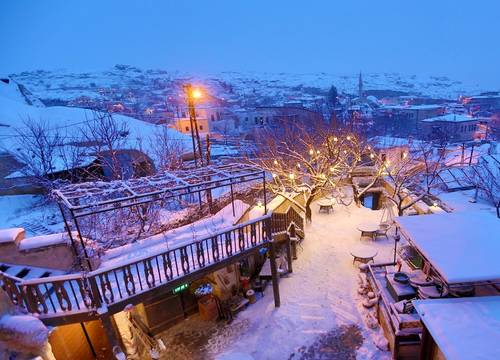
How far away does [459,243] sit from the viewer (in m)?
6.84

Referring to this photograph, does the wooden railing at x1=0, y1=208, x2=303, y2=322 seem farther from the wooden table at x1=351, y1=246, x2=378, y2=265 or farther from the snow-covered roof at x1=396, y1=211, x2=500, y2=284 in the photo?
the wooden table at x1=351, y1=246, x2=378, y2=265

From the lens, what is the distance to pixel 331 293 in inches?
384

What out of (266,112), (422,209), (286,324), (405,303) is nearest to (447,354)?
(405,303)

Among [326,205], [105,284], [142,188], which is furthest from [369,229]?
[105,284]

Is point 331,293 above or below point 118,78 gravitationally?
below

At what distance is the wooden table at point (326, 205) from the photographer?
15.6m

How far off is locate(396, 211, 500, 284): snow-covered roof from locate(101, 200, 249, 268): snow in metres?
5.72

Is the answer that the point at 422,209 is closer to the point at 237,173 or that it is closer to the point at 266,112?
the point at 237,173

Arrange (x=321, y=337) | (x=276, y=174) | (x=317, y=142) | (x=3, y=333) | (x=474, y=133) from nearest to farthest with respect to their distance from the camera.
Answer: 1. (x=3, y=333)
2. (x=321, y=337)
3. (x=276, y=174)
4. (x=317, y=142)
5. (x=474, y=133)

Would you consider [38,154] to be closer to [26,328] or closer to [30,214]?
[30,214]

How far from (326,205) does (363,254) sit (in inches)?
192

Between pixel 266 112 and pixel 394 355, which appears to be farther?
pixel 266 112

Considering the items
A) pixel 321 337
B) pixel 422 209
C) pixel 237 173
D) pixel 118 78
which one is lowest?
pixel 321 337

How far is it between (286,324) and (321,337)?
1136 mm
